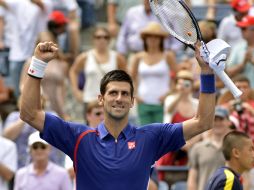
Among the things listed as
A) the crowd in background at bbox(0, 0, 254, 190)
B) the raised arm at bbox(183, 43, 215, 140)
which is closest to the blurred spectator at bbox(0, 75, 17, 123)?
the crowd in background at bbox(0, 0, 254, 190)

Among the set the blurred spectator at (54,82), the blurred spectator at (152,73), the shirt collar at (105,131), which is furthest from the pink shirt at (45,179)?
the shirt collar at (105,131)

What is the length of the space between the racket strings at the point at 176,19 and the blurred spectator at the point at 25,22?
7.32 metres

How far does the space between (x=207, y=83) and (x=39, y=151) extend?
11.6 ft

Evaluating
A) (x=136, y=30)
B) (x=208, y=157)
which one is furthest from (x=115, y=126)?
(x=136, y=30)

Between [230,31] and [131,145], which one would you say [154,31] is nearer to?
[230,31]

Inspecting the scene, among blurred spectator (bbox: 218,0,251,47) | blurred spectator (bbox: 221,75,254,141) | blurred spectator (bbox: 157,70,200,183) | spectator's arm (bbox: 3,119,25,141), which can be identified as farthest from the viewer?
blurred spectator (bbox: 218,0,251,47)

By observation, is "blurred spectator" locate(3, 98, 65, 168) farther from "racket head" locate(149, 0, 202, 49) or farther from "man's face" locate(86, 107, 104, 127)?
"racket head" locate(149, 0, 202, 49)

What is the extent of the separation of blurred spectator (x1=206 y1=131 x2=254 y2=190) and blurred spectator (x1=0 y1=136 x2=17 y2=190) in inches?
99.2

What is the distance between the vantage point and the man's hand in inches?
281

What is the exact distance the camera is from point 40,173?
10.5m

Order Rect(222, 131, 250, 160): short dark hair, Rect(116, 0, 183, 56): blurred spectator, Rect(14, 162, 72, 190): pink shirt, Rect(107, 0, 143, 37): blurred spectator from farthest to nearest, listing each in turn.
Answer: Rect(107, 0, 143, 37): blurred spectator → Rect(116, 0, 183, 56): blurred spectator → Rect(14, 162, 72, 190): pink shirt → Rect(222, 131, 250, 160): short dark hair

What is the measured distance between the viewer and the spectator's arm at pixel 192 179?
1109cm

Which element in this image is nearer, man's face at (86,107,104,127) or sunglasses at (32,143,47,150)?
sunglasses at (32,143,47,150)

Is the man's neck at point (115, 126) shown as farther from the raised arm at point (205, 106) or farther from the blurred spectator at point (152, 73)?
the blurred spectator at point (152, 73)
